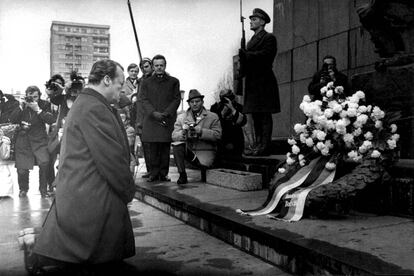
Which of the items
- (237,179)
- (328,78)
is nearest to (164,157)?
(237,179)

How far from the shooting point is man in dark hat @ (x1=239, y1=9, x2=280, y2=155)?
22.8 feet

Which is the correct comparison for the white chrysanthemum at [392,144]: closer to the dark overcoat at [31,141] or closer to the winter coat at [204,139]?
the winter coat at [204,139]

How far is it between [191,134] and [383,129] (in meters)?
3.30

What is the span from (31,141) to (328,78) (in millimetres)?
5045

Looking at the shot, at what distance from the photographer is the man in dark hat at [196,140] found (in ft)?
24.0

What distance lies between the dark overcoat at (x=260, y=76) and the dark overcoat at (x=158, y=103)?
133cm

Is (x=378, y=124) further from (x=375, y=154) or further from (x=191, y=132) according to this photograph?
(x=191, y=132)

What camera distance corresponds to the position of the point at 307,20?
955cm

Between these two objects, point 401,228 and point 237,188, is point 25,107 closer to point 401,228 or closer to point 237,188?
point 237,188

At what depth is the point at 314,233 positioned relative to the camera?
3.79 m

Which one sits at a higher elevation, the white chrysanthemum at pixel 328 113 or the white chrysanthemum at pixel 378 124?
the white chrysanthemum at pixel 328 113

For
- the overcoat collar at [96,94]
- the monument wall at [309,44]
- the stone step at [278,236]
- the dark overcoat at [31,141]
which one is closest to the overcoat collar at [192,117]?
the stone step at [278,236]

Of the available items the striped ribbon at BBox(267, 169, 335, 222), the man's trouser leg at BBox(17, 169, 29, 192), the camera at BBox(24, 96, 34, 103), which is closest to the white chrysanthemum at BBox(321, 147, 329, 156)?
the striped ribbon at BBox(267, 169, 335, 222)

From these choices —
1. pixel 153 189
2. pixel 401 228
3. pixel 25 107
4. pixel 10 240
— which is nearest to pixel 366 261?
pixel 401 228
